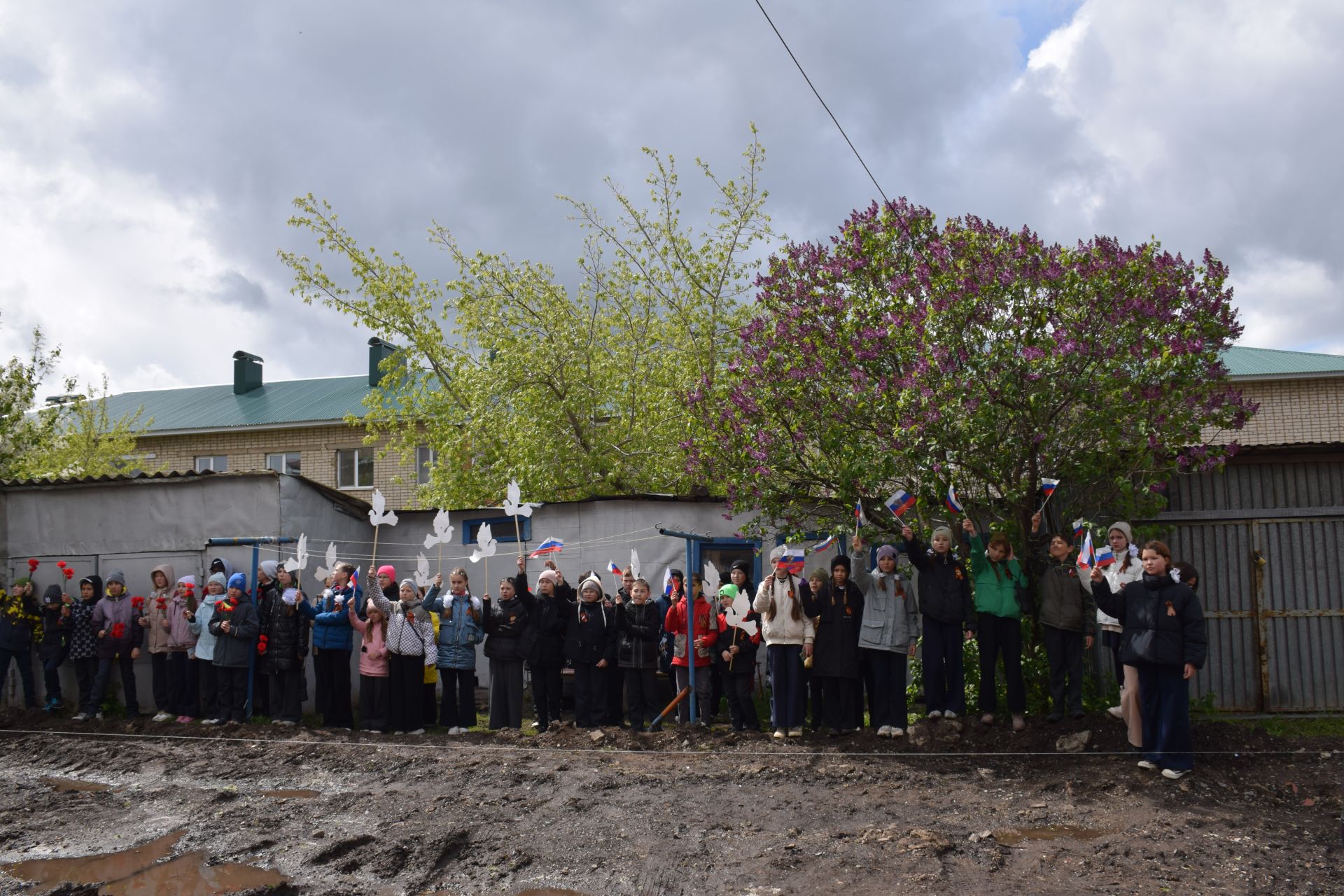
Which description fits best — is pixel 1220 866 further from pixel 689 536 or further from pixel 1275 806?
pixel 689 536

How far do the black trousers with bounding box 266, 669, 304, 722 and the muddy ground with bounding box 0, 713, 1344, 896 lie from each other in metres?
1.87

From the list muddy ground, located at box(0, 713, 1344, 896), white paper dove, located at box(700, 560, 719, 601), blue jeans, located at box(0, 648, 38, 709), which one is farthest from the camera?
blue jeans, located at box(0, 648, 38, 709)

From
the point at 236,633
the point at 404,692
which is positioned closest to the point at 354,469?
the point at 236,633

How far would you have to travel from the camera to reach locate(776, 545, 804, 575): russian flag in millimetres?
10836

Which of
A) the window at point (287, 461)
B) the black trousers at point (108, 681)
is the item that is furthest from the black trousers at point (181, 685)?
the window at point (287, 461)

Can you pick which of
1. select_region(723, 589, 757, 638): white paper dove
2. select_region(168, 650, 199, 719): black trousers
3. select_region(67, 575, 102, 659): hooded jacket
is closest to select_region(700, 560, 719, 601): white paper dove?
select_region(723, 589, 757, 638): white paper dove

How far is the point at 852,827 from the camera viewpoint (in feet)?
24.4

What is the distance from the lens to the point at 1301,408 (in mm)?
26734

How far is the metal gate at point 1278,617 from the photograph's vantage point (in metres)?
11.1

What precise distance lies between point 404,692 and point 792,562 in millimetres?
4519

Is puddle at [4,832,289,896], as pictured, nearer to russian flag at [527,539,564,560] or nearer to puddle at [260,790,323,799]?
puddle at [260,790,323,799]

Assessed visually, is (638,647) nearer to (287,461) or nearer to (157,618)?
(157,618)

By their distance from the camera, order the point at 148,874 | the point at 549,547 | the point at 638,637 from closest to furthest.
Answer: the point at 148,874, the point at 638,637, the point at 549,547

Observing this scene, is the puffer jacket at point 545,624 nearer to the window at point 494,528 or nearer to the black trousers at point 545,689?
the black trousers at point 545,689
